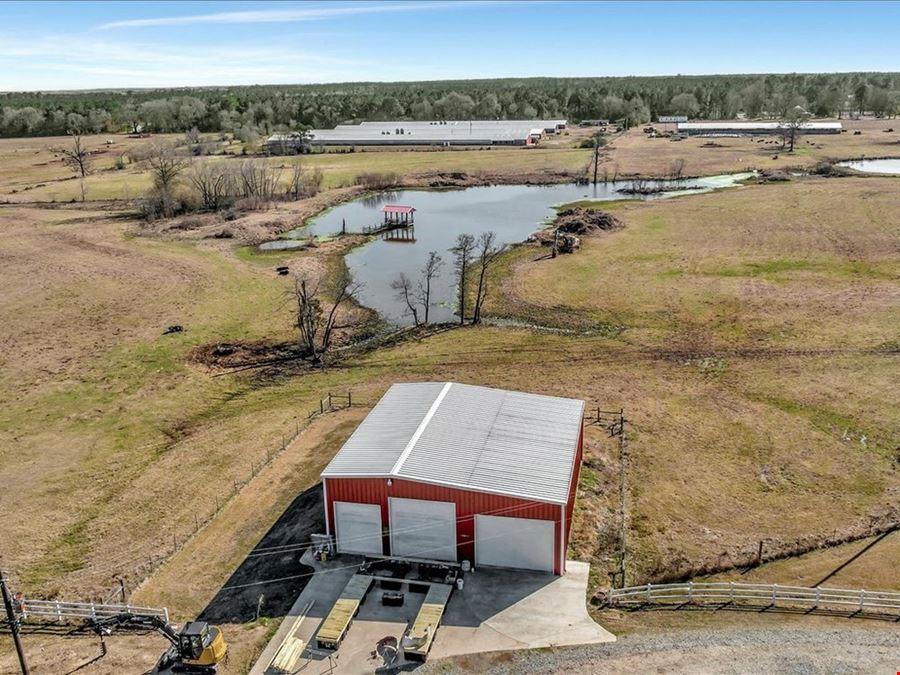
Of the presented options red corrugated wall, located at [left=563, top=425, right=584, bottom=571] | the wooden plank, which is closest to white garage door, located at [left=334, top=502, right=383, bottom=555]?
the wooden plank

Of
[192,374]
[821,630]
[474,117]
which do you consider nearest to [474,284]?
[192,374]

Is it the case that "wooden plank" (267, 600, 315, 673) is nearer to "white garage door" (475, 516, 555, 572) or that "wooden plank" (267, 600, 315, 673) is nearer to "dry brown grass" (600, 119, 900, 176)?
"white garage door" (475, 516, 555, 572)

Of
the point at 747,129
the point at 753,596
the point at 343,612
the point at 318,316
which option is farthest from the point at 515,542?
the point at 747,129

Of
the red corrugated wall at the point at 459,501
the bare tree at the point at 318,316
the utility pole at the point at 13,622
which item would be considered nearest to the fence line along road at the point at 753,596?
the red corrugated wall at the point at 459,501

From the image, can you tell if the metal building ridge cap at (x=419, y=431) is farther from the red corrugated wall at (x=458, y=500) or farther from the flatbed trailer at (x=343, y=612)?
the flatbed trailer at (x=343, y=612)

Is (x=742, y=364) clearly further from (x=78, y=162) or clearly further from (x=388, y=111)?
(x=388, y=111)

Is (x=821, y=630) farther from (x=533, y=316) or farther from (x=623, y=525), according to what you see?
(x=533, y=316)

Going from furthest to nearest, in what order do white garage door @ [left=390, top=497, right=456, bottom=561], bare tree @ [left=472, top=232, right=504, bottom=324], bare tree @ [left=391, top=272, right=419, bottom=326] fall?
bare tree @ [left=391, top=272, right=419, bottom=326] → bare tree @ [left=472, top=232, right=504, bottom=324] → white garage door @ [left=390, top=497, right=456, bottom=561]
